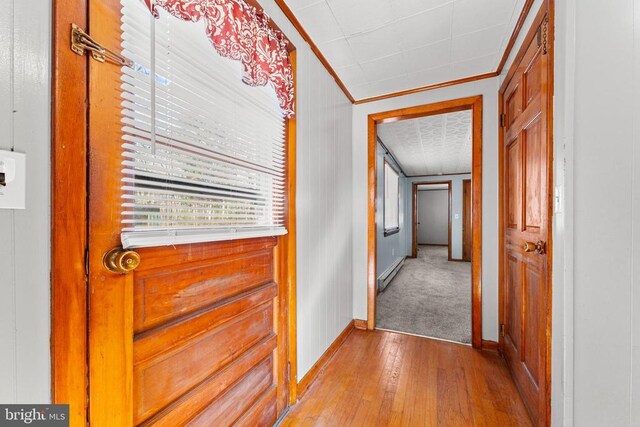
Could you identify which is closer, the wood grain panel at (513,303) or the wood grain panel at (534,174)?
the wood grain panel at (534,174)

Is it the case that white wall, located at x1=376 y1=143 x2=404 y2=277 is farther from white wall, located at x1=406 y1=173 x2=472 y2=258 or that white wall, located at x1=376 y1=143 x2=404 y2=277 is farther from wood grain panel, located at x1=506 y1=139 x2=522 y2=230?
white wall, located at x1=406 y1=173 x2=472 y2=258

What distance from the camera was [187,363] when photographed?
940 millimetres

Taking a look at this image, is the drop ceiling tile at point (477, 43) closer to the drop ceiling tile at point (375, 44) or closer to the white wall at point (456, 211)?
the drop ceiling tile at point (375, 44)

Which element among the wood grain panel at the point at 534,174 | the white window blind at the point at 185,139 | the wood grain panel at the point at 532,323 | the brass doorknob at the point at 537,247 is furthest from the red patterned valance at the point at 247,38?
the wood grain panel at the point at 532,323

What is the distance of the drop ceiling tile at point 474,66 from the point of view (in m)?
1.96

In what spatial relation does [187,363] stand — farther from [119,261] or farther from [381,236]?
[381,236]

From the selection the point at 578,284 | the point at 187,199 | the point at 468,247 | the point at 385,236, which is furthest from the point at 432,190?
the point at 187,199

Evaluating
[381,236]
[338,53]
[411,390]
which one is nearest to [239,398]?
[411,390]

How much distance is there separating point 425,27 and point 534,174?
1.11 m

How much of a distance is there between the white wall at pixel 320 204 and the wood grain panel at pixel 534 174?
128cm

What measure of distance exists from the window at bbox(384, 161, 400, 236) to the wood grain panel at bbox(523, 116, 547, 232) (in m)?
2.94

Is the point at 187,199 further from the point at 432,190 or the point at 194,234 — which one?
the point at 432,190

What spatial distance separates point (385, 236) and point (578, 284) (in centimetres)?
347

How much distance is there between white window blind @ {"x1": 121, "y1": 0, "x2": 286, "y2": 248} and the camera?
0.76 metres
